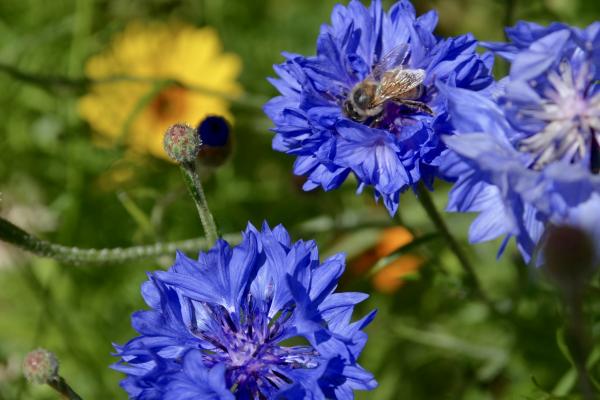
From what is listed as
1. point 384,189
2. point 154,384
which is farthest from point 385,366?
point 154,384

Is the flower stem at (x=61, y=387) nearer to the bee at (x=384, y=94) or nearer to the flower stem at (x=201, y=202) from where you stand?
the flower stem at (x=201, y=202)

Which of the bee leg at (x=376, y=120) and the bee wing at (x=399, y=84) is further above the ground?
the bee wing at (x=399, y=84)

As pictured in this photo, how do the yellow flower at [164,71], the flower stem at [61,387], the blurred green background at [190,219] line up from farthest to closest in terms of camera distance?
1. the yellow flower at [164,71]
2. the blurred green background at [190,219]
3. the flower stem at [61,387]

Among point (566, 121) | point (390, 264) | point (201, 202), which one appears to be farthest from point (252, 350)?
point (390, 264)

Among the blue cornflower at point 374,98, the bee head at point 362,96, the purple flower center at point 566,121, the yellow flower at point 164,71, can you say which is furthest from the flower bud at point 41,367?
the yellow flower at point 164,71

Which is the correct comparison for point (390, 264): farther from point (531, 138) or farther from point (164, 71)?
point (531, 138)

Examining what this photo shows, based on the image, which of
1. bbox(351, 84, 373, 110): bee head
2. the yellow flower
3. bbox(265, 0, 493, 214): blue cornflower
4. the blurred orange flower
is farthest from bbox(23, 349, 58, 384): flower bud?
the yellow flower

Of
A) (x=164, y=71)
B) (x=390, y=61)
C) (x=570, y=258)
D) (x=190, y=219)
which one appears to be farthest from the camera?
(x=164, y=71)
